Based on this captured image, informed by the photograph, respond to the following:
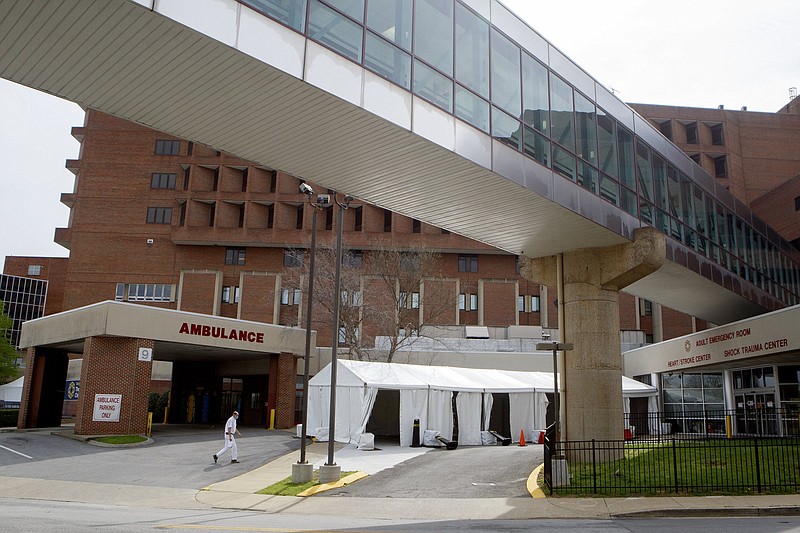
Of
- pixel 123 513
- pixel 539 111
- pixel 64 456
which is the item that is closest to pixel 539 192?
pixel 539 111

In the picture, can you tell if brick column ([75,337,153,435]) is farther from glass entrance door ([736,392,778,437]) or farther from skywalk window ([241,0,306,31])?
glass entrance door ([736,392,778,437])

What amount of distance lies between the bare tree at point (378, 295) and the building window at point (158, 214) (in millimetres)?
14593

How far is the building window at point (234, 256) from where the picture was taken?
217 feet

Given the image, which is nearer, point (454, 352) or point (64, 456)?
point (64, 456)

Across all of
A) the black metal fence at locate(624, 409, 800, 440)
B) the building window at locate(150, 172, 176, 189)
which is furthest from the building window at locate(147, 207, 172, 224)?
the black metal fence at locate(624, 409, 800, 440)

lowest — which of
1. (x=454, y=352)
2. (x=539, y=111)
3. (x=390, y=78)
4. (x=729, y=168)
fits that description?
(x=454, y=352)

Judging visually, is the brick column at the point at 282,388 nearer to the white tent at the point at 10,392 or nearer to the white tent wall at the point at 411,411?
the white tent wall at the point at 411,411

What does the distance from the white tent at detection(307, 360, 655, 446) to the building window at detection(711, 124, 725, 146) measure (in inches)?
1886

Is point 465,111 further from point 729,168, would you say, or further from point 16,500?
point 729,168

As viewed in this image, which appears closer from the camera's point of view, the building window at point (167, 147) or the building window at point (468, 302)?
the building window at point (468, 302)

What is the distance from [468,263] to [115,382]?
40940 millimetres

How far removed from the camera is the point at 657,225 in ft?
77.5

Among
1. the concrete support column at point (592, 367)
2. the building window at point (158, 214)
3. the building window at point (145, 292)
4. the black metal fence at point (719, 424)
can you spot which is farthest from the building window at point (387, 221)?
the concrete support column at point (592, 367)

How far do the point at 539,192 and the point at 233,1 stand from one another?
914 centimetres
